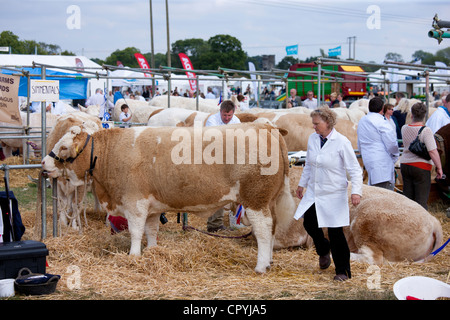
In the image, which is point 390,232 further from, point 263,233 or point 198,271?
point 198,271

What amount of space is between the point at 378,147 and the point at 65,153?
4553mm

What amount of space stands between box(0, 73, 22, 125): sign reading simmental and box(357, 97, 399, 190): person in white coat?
526 cm

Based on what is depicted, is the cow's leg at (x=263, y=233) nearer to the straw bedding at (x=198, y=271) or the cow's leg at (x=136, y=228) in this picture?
the straw bedding at (x=198, y=271)

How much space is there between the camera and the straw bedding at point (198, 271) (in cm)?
514

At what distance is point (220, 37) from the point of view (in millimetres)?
84625

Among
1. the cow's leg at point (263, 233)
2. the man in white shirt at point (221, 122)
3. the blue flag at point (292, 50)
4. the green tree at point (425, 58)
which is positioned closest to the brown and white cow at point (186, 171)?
the cow's leg at point (263, 233)

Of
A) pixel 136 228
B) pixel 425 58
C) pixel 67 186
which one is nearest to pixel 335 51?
pixel 67 186

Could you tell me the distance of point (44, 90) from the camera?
6938 mm

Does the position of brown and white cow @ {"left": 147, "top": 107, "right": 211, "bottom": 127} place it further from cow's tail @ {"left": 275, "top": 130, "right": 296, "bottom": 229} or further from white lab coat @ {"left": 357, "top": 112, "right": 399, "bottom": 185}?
cow's tail @ {"left": 275, "top": 130, "right": 296, "bottom": 229}

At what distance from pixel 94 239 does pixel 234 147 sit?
232 centimetres

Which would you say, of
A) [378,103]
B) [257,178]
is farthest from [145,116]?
[257,178]

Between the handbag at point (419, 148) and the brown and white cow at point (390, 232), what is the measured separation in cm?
163

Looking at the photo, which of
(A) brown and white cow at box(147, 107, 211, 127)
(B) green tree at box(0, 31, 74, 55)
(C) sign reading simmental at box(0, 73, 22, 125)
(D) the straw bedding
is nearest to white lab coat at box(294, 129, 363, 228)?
(D) the straw bedding
